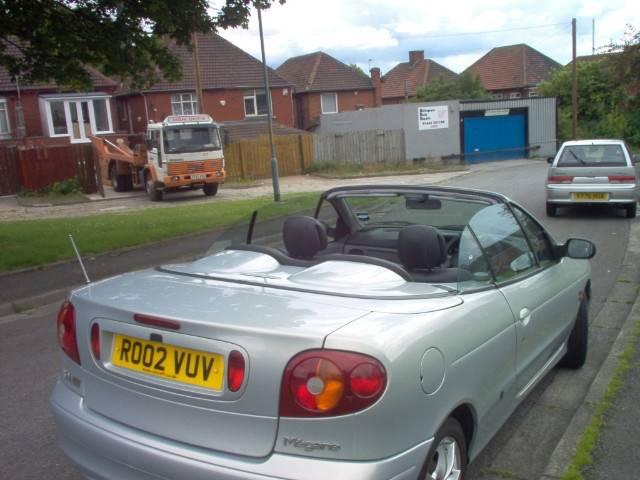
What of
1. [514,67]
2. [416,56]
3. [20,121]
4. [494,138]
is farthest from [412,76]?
[20,121]

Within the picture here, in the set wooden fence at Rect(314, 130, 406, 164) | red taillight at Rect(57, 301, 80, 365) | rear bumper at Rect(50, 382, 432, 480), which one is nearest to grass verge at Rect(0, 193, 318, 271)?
red taillight at Rect(57, 301, 80, 365)

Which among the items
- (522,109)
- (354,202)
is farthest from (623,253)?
(522,109)

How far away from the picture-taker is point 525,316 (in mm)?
3551

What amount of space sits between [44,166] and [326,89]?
24585mm

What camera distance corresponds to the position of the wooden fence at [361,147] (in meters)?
33.7

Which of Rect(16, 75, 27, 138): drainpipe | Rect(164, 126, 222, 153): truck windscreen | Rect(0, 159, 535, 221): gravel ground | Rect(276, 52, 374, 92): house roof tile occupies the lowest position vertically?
Rect(0, 159, 535, 221): gravel ground

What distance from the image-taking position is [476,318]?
2.97 m

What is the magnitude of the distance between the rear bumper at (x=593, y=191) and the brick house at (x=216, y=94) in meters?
27.2

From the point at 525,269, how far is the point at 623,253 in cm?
641

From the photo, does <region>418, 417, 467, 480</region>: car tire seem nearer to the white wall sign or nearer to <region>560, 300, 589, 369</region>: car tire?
<region>560, 300, 589, 369</region>: car tire

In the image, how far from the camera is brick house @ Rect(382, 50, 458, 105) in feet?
193

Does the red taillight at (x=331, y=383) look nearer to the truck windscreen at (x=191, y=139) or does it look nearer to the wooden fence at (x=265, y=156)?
the truck windscreen at (x=191, y=139)

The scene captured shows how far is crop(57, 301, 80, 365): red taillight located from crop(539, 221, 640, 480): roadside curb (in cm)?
242

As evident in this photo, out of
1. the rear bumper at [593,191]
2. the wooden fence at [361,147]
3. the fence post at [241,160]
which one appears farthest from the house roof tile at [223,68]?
the rear bumper at [593,191]
